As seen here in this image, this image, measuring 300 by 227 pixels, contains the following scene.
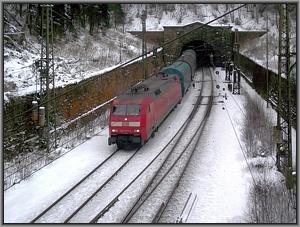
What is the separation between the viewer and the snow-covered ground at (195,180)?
1243 centimetres

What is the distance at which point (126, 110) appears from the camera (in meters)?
18.6

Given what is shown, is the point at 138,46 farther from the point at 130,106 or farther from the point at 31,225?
the point at 31,225

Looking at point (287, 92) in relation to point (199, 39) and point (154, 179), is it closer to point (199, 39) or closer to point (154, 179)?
A: point (154, 179)

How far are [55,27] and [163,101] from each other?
2086 centimetres

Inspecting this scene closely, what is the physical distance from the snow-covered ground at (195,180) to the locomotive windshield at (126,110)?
6.08 ft

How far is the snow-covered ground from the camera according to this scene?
40.8ft

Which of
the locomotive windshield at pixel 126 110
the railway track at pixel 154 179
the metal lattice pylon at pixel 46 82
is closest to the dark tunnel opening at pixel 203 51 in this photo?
the railway track at pixel 154 179

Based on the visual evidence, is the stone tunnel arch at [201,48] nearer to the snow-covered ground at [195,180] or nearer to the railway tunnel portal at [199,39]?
the railway tunnel portal at [199,39]

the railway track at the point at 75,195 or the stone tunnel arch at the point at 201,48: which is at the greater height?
the stone tunnel arch at the point at 201,48

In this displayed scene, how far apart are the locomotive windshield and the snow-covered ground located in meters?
1.85

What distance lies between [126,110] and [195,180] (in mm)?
5144

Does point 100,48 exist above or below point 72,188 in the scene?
above

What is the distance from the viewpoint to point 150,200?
13352 mm

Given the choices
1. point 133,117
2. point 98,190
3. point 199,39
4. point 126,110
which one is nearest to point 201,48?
point 199,39
